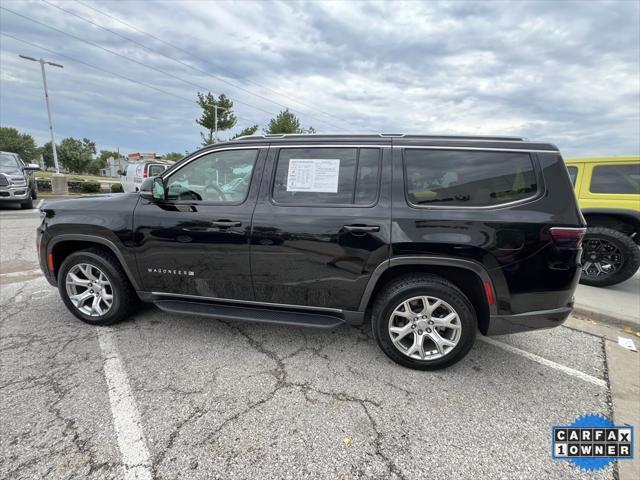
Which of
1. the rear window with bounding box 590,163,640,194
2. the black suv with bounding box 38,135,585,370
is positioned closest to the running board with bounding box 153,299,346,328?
the black suv with bounding box 38,135,585,370

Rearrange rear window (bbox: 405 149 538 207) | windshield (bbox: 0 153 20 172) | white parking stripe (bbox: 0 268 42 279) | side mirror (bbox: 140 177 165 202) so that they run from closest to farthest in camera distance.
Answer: rear window (bbox: 405 149 538 207)
side mirror (bbox: 140 177 165 202)
white parking stripe (bbox: 0 268 42 279)
windshield (bbox: 0 153 20 172)

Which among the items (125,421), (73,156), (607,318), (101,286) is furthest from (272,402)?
(73,156)

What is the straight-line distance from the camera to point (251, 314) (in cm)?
283

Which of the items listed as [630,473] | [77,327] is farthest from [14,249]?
[630,473]

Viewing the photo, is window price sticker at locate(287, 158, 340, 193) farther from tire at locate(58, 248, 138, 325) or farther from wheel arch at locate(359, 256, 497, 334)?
tire at locate(58, 248, 138, 325)

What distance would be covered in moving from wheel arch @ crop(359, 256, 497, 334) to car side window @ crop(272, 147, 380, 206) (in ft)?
Result: 1.83

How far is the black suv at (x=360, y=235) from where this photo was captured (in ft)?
7.79

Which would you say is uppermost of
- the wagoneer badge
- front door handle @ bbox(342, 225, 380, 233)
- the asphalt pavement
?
front door handle @ bbox(342, 225, 380, 233)

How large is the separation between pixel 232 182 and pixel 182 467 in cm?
210

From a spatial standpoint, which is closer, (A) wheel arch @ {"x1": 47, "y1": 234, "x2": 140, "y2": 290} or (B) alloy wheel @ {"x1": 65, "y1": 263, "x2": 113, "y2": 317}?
(A) wheel arch @ {"x1": 47, "y1": 234, "x2": 140, "y2": 290}

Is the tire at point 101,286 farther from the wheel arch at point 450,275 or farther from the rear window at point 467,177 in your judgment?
the rear window at point 467,177

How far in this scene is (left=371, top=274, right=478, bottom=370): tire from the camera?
8.20 feet

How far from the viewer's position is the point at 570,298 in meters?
2.46

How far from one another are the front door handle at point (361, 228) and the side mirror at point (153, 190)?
165cm
